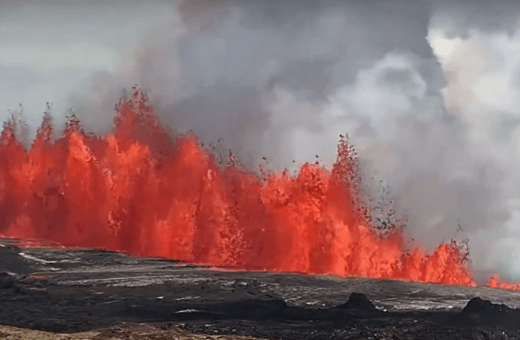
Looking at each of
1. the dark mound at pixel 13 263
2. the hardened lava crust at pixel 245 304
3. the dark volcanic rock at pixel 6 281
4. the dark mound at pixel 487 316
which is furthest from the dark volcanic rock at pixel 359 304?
the dark mound at pixel 13 263

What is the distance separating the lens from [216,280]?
265ft

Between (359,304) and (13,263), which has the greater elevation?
(13,263)

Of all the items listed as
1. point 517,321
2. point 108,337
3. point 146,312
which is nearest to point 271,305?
point 146,312

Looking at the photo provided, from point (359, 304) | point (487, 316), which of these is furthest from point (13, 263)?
point (487, 316)

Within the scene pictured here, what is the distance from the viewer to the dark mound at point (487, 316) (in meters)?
60.5

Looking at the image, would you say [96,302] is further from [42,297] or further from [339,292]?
[339,292]

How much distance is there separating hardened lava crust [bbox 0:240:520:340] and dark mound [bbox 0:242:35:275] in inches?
6.2

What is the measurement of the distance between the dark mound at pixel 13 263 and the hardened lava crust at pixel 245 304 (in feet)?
0.52

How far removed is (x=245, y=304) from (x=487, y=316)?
23.1 metres

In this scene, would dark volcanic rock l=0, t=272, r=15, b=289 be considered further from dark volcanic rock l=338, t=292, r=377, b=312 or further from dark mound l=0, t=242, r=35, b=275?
dark volcanic rock l=338, t=292, r=377, b=312

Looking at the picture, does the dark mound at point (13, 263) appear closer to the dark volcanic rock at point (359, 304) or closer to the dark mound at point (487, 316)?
the dark volcanic rock at point (359, 304)

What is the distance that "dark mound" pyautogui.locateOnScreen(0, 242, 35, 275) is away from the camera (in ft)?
286

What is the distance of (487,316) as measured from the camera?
61.8m

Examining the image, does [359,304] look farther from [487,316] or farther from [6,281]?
[6,281]
